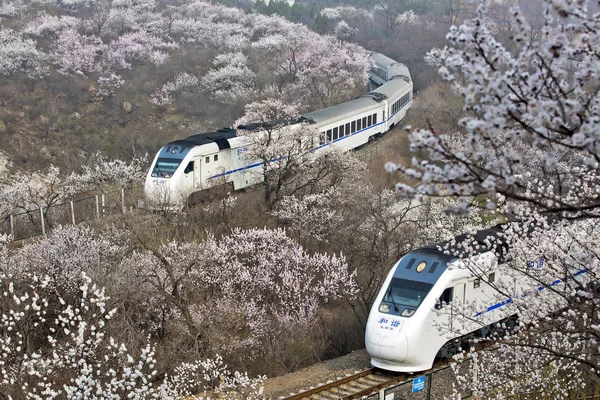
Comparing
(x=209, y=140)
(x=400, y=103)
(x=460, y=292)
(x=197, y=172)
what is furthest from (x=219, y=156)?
(x=400, y=103)

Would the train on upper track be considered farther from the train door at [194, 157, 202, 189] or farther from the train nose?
the train nose

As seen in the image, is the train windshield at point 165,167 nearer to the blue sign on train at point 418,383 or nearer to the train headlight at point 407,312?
the train headlight at point 407,312

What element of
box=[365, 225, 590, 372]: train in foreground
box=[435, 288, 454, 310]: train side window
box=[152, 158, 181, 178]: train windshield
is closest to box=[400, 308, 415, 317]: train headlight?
box=[365, 225, 590, 372]: train in foreground

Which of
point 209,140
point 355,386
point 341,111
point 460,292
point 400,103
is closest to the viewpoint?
point 355,386

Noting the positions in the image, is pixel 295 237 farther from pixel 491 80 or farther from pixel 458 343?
pixel 491 80

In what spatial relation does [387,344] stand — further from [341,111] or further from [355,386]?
[341,111]

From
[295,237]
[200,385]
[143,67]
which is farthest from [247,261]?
[143,67]
